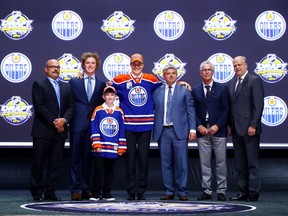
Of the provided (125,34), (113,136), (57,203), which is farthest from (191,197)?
A: (125,34)

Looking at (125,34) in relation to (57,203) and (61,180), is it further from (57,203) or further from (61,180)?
(57,203)

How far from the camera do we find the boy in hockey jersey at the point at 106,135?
5.75 m

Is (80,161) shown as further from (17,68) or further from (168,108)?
(17,68)

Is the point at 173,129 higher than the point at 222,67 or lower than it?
lower

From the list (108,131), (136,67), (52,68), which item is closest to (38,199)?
(108,131)

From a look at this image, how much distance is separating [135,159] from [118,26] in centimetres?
184

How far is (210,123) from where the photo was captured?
5.96 metres

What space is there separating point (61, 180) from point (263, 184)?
7.94 ft

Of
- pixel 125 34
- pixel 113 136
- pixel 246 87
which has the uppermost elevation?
pixel 125 34

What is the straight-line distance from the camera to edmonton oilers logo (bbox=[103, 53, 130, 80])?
700 cm

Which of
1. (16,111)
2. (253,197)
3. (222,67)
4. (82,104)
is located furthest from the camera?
(222,67)

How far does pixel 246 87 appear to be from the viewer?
5.86m

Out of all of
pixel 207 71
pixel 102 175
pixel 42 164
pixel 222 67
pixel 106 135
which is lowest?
pixel 102 175

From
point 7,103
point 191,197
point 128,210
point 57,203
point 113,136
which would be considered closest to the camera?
point 128,210
